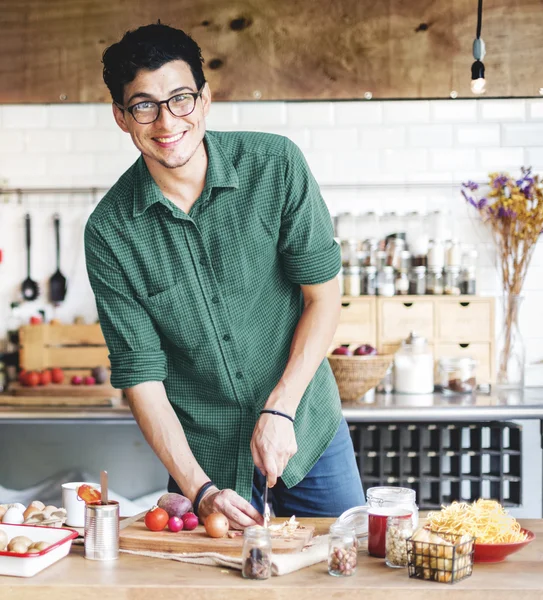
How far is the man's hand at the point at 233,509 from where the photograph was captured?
2020mm

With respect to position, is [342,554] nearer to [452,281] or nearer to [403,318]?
[403,318]

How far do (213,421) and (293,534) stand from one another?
21.8 inches

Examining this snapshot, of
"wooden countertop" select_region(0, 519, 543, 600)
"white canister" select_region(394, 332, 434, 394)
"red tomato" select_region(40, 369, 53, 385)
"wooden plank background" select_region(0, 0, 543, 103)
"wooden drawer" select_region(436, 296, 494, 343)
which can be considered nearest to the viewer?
Result: "wooden countertop" select_region(0, 519, 543, 600)

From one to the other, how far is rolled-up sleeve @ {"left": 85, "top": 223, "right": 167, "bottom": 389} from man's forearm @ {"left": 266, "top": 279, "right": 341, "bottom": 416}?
0.38m

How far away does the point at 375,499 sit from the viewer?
198 centimetres

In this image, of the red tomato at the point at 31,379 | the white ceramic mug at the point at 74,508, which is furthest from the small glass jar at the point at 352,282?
the white ceramic mug at the point at 74,508

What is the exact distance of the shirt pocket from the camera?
2.37m

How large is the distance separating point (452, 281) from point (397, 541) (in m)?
2.76

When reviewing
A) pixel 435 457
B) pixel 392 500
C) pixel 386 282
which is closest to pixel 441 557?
pixel 392 500

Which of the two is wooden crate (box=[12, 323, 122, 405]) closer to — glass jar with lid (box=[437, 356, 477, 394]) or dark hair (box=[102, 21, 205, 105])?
glass jar with lid (box=[437, 356, 477, 394])

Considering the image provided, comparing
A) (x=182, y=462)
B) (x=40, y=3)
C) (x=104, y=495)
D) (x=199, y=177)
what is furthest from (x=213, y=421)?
(x=40, y=3)

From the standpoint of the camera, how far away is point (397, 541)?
1.82m

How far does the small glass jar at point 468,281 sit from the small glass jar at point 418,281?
198 mm

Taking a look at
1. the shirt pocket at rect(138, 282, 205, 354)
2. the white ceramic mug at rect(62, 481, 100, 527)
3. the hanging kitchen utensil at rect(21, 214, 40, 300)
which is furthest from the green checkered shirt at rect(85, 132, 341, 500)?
the hanging kitchen utensil at rect(21, 214, 40, 300)
